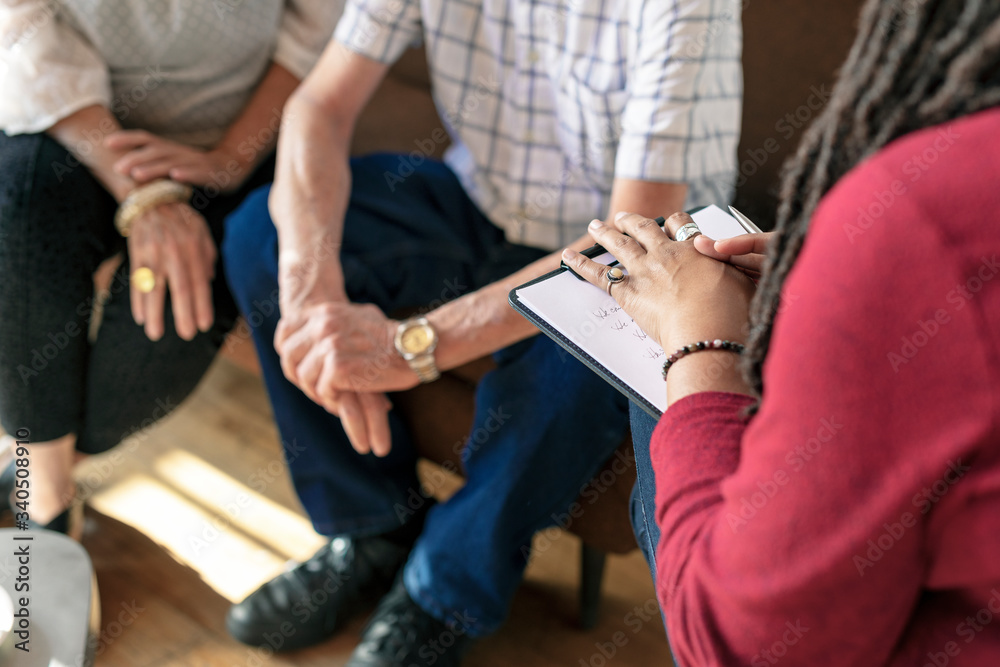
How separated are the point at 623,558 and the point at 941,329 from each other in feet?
3.49

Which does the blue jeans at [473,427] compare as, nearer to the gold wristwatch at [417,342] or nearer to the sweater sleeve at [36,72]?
the gold wristwatch at [417,342]

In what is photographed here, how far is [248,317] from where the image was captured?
1.18 meters

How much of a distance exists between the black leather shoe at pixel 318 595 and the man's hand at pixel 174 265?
418 mm

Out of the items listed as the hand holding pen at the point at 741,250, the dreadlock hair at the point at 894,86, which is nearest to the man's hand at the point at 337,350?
the hand holding pen at the point at 741,250

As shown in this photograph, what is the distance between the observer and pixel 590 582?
1189mm

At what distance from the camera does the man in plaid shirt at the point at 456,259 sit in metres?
0.99

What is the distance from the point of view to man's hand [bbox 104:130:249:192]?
1.21 metres

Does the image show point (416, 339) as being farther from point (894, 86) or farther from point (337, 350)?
point (894, 86)

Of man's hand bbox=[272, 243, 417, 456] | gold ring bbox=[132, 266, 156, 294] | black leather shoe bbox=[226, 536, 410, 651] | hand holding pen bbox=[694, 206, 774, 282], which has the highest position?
hand holding pen bbox=[694, 206, 774, 282]

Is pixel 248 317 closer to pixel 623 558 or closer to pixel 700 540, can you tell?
pixel 623 558

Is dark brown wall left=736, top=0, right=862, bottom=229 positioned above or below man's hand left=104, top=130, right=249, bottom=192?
above

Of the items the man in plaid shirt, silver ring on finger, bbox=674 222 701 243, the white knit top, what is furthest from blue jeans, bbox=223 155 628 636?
silver ring on finger, bbox=674 222 701 243

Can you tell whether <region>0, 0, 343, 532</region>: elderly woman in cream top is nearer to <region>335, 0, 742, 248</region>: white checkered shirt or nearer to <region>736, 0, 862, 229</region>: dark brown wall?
<region>335, 0, 742, 248</region>: white checkered shirt

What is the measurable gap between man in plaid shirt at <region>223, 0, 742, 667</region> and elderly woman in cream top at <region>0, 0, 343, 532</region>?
127 mm
